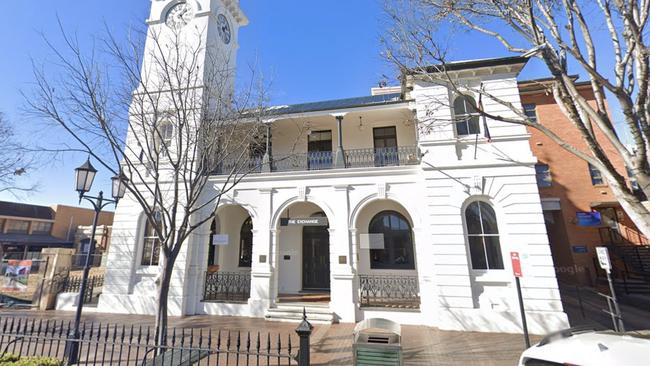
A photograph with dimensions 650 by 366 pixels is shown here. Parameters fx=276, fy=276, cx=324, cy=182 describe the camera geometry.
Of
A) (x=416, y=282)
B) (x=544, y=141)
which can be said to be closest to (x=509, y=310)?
(x=416, y=282)

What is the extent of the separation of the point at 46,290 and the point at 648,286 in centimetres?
2716

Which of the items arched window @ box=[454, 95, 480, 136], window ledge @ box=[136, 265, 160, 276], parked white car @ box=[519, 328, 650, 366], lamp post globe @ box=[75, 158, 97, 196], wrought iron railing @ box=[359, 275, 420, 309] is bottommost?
wrought iron railing @ box=[359, 275, 420, 309]

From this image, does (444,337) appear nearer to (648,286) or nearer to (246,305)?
(246,305)

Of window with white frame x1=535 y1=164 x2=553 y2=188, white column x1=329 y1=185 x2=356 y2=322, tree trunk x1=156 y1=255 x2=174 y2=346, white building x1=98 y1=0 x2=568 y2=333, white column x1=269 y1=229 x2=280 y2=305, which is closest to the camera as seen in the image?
tree trunk x1=156 y1=255 x2=174 y2=346

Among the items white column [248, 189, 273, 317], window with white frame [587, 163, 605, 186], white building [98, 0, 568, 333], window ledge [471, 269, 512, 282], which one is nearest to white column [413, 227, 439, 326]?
white building [98, 0, 568, 333]

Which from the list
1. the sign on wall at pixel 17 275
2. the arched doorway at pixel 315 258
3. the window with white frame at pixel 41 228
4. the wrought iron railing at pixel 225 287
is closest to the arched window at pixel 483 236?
the arched doorway at pixel 315 258

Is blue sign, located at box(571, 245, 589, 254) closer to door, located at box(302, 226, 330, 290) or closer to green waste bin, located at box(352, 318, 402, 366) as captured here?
door, located at box(302, 226, 330, 290)

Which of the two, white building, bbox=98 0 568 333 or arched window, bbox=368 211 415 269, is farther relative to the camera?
arched window, bbox=368 211 415 269

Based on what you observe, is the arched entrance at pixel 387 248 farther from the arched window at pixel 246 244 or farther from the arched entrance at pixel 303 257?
the arched window at pixel 246 244

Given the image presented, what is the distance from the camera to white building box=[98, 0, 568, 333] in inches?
355

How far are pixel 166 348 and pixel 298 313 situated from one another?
6.22 m

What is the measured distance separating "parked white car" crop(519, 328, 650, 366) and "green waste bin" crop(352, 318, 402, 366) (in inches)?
57.3

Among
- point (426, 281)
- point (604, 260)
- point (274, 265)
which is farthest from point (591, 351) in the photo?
point (274, 265)

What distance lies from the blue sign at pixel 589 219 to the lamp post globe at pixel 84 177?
2260 cm
